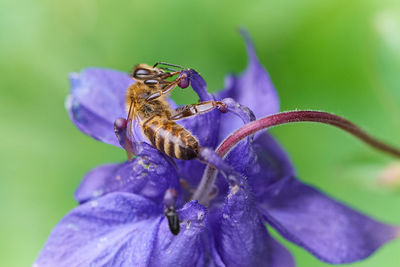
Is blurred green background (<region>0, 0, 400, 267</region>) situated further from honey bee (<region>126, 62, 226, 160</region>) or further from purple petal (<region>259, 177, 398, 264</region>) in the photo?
honey bee (<region>126, 62, 226, 160</region>)

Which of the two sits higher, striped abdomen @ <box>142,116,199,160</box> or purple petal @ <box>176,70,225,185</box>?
striped abdomen @ <box>142,116,199,160</box>

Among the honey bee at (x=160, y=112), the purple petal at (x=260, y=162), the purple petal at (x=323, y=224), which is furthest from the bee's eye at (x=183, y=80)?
the purple petal at (x=323, y=224)

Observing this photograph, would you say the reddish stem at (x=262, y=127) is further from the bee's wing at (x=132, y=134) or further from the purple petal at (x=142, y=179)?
the bee's wing at (x=132, y=134)

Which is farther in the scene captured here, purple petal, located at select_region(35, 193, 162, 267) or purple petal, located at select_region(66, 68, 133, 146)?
purple petal, located at select_region(66, 68, 133, 146)

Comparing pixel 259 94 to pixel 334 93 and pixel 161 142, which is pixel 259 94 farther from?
pixel 334 93

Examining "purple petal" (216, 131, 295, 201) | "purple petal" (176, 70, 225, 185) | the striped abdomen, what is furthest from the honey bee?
"purple petal" (216, 131, 295, 201)

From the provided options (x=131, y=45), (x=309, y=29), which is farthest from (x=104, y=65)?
(x=309, y=29)
